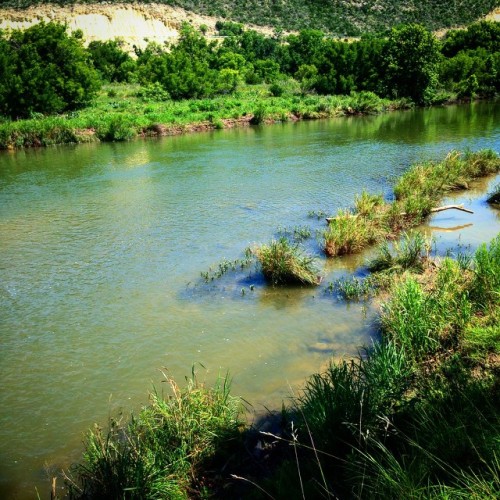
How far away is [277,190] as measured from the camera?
17359 mm

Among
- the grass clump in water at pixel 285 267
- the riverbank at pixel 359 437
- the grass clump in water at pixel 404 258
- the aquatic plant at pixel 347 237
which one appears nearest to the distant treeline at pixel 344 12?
the aquatic plant at pixel 347 237

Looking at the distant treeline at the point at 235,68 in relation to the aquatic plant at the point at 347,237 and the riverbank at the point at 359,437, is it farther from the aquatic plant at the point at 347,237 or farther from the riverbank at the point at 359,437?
the riverbank at the point at 359,437

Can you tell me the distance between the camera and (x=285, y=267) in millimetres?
9227

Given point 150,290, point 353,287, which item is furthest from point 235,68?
point 353,287

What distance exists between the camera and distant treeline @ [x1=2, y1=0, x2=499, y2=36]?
95062mm

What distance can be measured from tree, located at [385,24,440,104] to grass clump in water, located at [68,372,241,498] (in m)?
53.8

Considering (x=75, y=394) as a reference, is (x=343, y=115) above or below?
above

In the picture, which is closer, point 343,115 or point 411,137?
point 411,137

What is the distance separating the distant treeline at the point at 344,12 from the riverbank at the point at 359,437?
342ft

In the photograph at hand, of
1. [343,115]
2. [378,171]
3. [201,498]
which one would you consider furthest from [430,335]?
[343,115]

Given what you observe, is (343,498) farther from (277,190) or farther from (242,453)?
(277,190)

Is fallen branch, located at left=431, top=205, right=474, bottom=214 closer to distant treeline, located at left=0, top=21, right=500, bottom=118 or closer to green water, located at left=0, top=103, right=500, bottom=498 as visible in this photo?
green water, located at left=0, top=103, right=500, bottom=498

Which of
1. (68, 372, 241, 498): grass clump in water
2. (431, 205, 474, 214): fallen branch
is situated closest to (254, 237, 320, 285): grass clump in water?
(68, 372, 241, 498): grass clump in water

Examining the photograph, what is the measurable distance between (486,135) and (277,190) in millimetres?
15736
